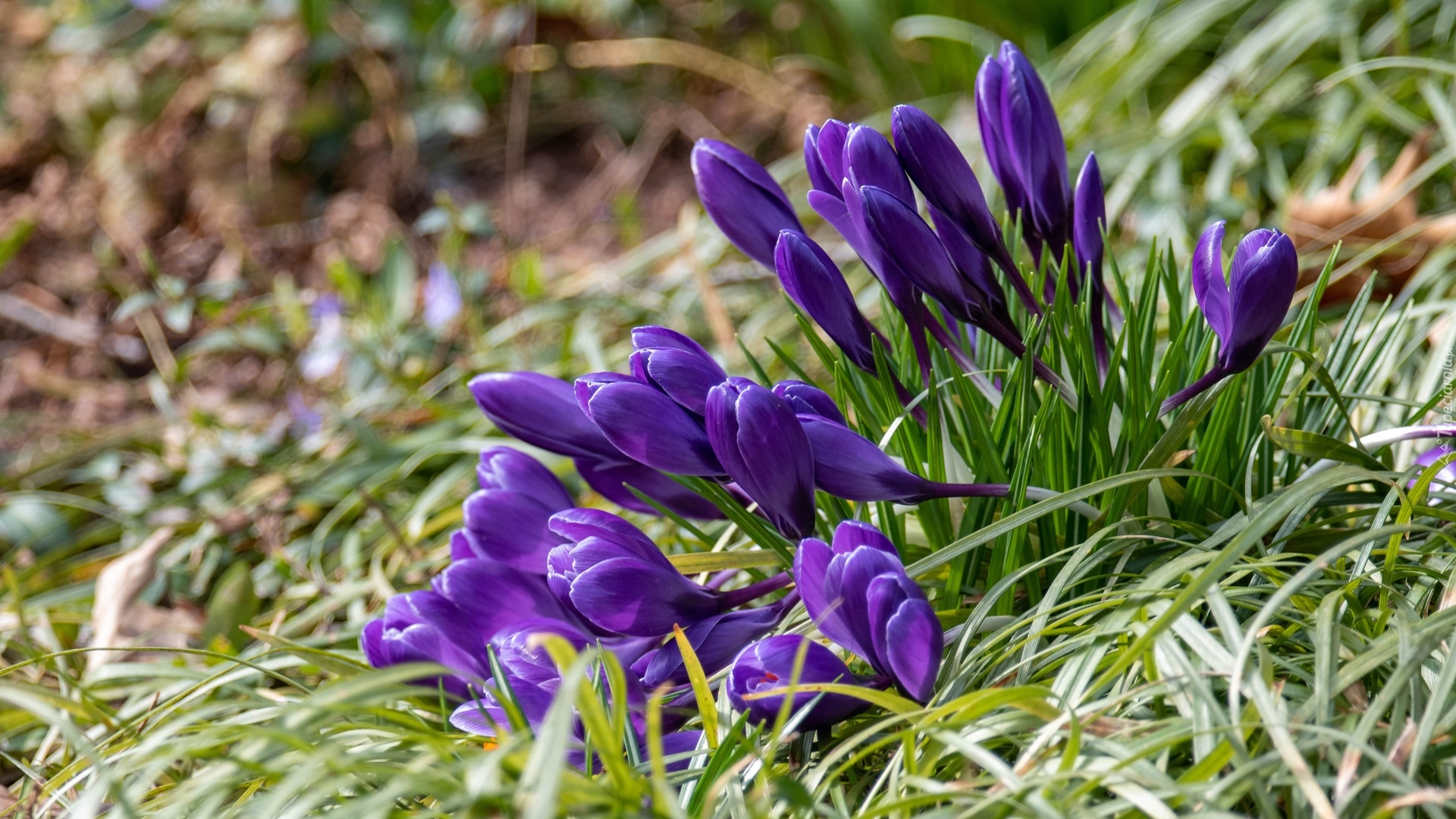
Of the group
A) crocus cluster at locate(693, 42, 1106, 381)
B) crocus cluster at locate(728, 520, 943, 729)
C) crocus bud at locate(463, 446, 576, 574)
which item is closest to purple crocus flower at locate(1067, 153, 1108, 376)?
crocus cluster at locate(693, 42, 1106, 381)

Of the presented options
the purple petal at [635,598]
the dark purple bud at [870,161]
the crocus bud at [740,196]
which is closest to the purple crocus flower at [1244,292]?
the dark purple bud at [870,161]

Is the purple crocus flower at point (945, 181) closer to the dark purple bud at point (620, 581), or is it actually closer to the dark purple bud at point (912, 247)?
the dark purple bud at point (912, 247)

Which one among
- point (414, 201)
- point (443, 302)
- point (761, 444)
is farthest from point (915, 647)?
point (414, 201)

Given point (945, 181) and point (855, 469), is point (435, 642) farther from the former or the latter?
point (945, 181)

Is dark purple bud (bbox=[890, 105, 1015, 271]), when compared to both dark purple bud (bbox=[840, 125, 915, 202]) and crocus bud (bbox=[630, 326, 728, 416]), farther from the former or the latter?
crocus bud (bbox=[630, 326, 728, 416])

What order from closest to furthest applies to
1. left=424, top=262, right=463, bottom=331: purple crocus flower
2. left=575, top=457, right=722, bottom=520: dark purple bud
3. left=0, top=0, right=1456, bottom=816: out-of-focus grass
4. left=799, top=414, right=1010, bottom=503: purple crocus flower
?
left=0, top=0, right=1456, bottom=816: out-of-focus grass < left=799, top=414, right=1010, bottom=503: purple crocus flower < left=575, top=457, right=722, bottom=520: dark purple bud < left=424, top=262, right=463, bottom=331: purple crocus flower

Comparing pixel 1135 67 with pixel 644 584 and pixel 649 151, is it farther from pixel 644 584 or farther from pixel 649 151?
pixel 644 584
